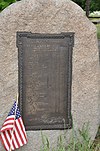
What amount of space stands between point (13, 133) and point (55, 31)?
1.30m

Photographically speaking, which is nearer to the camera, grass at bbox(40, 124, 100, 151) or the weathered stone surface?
the weathered stone surface

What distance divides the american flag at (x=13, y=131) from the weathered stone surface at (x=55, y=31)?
0.59ft

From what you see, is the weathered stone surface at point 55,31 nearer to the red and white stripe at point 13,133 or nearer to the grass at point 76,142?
the grass at point 76,142

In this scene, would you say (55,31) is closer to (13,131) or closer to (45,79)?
(45,79)

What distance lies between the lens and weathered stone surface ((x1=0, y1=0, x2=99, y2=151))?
4.41m

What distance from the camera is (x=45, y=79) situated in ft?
15.1

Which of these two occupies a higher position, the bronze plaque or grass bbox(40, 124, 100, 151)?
the bronze plaque

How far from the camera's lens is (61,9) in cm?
449

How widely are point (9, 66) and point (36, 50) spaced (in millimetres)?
372

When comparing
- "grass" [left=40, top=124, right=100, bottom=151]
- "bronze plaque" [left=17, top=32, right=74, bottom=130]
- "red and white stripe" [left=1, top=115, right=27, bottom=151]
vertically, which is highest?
"bronze plaque" [left=17, top=32, right=74, bottom=130]

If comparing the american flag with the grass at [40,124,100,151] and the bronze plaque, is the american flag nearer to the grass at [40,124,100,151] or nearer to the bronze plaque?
the bronze plaque

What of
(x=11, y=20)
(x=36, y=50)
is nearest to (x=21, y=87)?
(x=36, y=50)

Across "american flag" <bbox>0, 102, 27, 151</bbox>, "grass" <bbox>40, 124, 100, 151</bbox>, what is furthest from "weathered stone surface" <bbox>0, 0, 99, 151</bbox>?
"american flag" <bbox>0, 102, 27, 151</bbox>

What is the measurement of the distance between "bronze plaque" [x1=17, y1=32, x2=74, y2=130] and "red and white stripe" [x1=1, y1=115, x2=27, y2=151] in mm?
197
